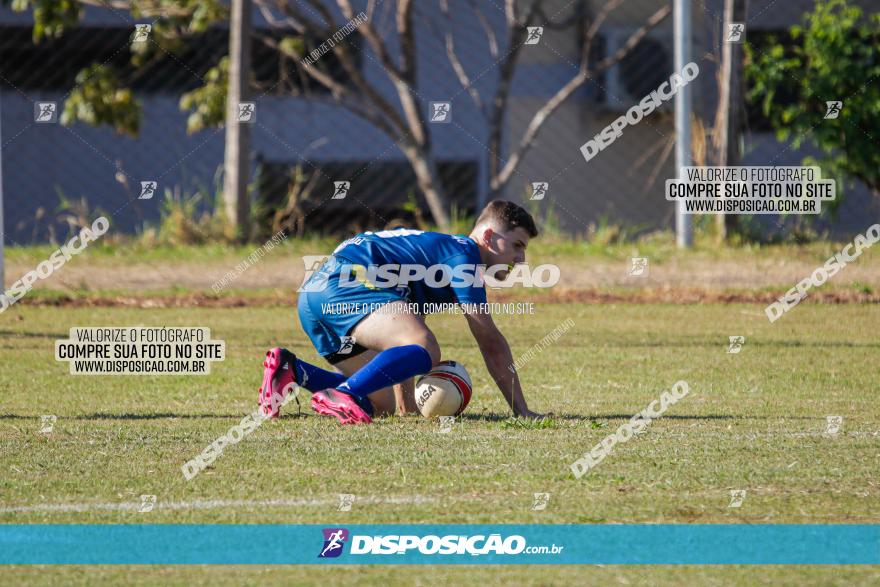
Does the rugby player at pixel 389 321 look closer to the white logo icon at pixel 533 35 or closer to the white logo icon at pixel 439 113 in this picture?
the white logo icon at pixel 533 35

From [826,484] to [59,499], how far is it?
3.09m

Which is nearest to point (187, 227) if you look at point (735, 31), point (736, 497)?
point (735, 31)

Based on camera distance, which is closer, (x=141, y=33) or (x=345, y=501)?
(x=345, y=501)

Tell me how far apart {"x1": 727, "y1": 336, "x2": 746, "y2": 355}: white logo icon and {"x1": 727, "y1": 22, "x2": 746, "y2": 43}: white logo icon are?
219 inches

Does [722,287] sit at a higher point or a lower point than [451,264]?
lower

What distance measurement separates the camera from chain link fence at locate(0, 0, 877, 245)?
736 inches

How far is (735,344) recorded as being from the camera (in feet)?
33.0

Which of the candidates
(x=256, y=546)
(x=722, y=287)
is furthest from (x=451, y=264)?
(x=722, y=287)

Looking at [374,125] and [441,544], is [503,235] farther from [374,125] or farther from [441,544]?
[374,125]

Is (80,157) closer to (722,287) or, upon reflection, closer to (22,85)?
(22,85)

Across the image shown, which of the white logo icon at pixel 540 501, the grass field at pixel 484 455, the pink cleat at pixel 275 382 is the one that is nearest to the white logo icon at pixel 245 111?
the grass field at pixel 484 455

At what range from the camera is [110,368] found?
348 inches

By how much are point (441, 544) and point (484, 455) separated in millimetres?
1399

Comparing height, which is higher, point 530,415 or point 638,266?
point 530,415
